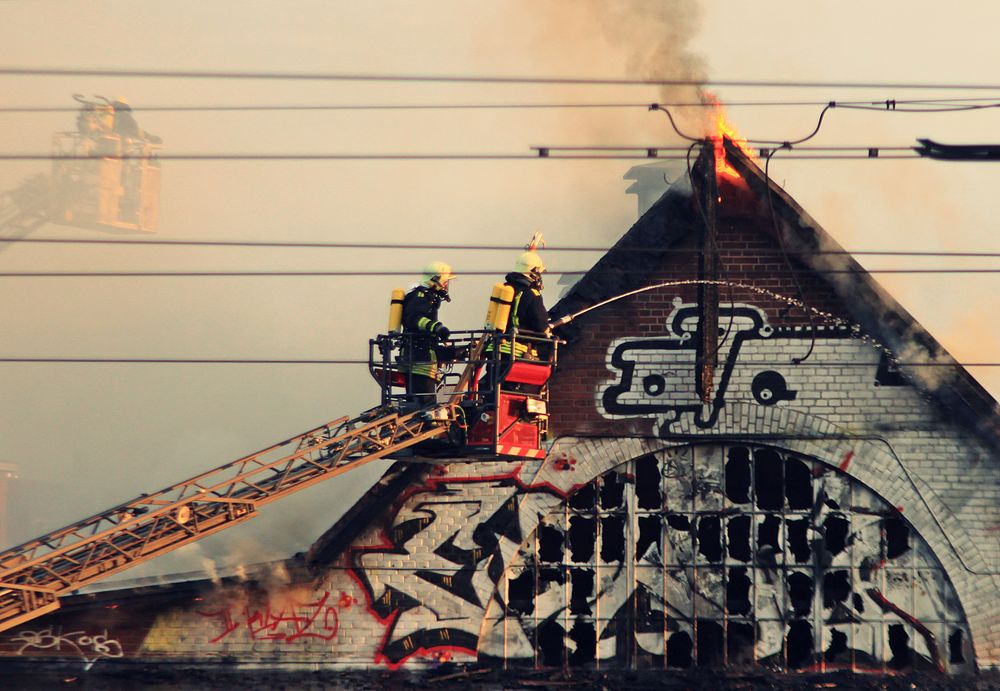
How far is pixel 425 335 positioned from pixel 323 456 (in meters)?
1.88

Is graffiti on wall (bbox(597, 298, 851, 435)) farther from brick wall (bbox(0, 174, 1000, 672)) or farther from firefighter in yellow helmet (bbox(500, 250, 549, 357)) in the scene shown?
Answer: firefighter in yellow helmet (bbox(500, 250, 549, 357))

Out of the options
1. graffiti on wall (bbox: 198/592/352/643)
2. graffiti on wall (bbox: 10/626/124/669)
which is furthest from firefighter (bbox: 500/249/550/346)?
graffiti on wall (bbox: 10/626/124/669)

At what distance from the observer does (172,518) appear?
1444 centimetres

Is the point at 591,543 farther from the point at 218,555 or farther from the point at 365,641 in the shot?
the point at 218,555

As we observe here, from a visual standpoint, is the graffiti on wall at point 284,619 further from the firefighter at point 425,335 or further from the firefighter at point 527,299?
the firefighter at point 527,299

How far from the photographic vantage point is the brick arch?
15984 millimetres

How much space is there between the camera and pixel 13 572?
14031 mm

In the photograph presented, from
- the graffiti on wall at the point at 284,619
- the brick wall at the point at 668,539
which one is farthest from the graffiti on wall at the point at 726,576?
the graffiti on wall at the point at 284,619

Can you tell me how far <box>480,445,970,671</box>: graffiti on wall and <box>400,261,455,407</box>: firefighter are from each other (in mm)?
2576

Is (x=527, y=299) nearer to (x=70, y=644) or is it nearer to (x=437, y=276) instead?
(x=437, y=276)

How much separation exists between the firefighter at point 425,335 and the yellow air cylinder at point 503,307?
2.15 feet

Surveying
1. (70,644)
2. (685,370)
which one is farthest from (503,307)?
(70,644)

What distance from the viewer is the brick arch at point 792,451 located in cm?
1598

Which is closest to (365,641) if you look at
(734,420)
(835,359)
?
(734,420)
